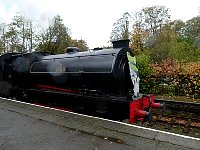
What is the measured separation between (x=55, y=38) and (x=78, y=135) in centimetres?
3850

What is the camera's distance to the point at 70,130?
6.53 meters

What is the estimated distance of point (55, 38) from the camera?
43.4 meters

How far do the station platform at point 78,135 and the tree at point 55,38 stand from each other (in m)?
35.0

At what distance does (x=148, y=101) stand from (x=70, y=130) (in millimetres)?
3871

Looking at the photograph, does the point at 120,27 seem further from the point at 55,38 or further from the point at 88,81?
the point at 88,81

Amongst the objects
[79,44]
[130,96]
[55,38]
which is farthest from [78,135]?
[79,44]

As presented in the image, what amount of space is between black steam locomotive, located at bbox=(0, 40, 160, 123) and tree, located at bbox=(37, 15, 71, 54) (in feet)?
96.6

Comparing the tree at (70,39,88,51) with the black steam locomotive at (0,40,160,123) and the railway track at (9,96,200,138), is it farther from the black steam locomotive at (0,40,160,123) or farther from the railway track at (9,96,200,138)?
the railway track at (9,96,200,138)

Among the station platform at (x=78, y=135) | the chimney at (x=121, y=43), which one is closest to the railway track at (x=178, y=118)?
the chimney at (x=121, y=43)

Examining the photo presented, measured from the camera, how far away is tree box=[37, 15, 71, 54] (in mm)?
42219

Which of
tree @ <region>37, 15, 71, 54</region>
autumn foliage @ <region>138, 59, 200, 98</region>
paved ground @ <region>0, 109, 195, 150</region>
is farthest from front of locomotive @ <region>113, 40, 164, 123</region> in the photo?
tree @ <region>37, 15, 71, 54</region>

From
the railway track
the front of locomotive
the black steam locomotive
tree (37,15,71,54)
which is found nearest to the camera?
the front of locomotive

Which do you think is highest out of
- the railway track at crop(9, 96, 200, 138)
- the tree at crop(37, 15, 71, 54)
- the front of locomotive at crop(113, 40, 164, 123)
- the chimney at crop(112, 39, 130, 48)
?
the tree at crop(37, 15, 71, 54)

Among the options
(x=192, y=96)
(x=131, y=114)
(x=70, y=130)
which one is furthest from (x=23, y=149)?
(x=192, y=96)
